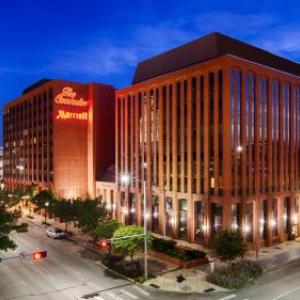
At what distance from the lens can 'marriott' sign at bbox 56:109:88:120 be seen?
7369 centimetres

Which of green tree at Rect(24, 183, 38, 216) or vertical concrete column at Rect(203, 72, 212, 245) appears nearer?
vertical concrete column at Rect(203, 72, 212, 245)

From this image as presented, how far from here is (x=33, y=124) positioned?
3295 inches

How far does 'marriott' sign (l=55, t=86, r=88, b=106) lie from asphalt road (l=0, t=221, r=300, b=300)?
3661 centimetres

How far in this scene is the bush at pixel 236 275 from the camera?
34.2m

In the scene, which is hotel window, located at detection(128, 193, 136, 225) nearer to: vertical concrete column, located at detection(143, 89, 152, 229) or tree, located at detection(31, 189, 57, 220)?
vertical concrete column, located at detection(143, 89, 152, 229)

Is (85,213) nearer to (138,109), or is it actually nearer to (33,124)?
(138,109)

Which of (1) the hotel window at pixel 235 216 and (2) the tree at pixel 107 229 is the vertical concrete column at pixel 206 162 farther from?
(2) the tree at pixel 107 229

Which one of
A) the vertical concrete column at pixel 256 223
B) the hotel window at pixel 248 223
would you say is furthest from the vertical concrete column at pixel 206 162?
the vertical concrete column at pixel 256 223

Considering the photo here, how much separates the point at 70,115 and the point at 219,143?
3741 centimetres

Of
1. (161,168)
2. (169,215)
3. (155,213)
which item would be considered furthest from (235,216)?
(155,213)

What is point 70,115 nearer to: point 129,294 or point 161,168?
point 161,168

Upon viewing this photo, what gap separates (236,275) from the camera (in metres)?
35.7

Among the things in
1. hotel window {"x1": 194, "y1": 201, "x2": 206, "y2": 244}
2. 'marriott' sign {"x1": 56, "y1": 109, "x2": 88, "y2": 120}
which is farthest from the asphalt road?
'marriott' sign {"x1": 56, "y1": 109, "x2": 88, "y2": 120}

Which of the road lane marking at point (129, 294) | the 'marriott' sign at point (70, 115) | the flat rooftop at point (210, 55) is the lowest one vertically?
the road lane marking at point (129, 294)
